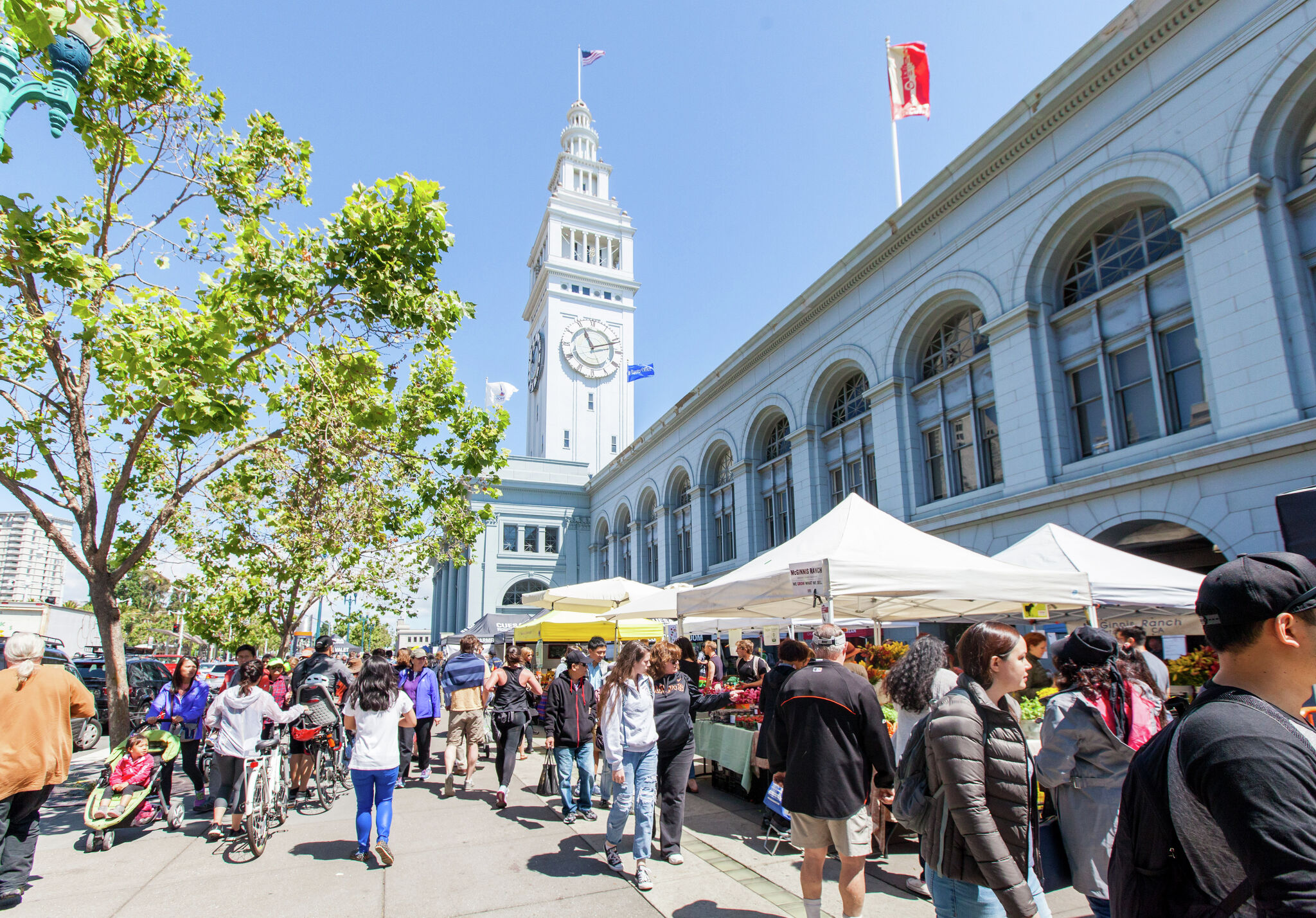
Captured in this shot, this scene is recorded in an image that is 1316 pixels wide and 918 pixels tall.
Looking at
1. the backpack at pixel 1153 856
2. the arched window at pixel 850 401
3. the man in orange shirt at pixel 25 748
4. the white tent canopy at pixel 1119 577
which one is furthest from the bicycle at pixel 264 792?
the arched window at pixel 850 401

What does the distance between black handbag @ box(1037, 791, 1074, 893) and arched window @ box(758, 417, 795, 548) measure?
71.5 feet

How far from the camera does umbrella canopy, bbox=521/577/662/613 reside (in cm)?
1680

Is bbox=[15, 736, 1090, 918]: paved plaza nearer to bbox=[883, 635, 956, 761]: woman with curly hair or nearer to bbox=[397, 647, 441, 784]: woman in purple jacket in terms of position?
bbox=[883, 635, 956, 761]: woman with curly hair

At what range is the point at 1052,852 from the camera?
4.06m

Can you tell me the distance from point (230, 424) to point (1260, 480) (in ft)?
49.0

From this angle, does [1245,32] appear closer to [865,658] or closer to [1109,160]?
[1109,160]

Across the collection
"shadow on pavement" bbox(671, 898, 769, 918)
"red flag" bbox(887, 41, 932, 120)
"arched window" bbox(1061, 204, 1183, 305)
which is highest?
"red flag" bbox(887, 41, 932, 120)

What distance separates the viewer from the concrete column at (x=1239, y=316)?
11.6 meters

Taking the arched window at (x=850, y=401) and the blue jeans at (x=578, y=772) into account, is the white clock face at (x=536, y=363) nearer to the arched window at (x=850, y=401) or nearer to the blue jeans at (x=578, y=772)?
the arched window at (x=850, y=401)

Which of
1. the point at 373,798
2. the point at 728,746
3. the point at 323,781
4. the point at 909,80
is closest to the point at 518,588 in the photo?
the point at 909,80

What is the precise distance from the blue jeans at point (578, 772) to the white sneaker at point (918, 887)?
12.2ft

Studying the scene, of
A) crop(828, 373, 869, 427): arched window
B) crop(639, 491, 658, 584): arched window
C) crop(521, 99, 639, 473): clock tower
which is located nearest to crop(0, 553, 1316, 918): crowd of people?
crop(828, 373, 869, 427): arched window

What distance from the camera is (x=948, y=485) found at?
750 inches

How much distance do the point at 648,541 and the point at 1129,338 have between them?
30518mm
